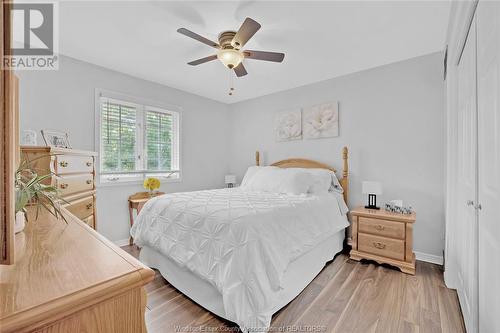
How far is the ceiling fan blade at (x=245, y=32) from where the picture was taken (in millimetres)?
1738

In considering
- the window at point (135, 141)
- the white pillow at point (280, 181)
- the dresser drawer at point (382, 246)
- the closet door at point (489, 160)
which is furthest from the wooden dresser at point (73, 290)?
the window at point (135, 141)

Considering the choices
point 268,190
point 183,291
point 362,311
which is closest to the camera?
point 362,311

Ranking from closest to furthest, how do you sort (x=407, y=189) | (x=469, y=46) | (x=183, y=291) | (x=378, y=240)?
(x=469, y=46), (x=183, y=291), (x=378, y=240), (x=407, y=189)

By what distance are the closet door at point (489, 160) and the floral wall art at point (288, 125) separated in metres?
2.53

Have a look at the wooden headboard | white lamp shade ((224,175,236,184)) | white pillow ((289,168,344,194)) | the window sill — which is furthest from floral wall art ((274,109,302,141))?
the window sill

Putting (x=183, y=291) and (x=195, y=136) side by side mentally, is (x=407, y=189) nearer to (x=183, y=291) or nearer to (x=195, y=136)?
(x=183, y=291)

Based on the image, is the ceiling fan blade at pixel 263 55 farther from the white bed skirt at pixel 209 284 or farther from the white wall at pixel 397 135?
the white bed skirt at pixel 209 284

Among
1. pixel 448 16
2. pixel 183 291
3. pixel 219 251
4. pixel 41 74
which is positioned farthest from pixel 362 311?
pixel 41 74

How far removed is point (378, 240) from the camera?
2631 mm

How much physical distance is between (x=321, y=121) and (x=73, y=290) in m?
3.55

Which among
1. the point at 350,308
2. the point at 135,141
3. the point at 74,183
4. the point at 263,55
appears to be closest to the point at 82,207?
the point at 74,183

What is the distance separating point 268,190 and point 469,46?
7.71 ft

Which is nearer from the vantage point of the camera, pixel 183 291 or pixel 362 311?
pixel 362 311

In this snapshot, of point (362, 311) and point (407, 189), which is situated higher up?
point (407, 189)
